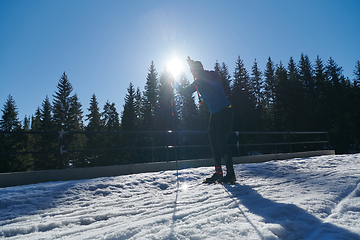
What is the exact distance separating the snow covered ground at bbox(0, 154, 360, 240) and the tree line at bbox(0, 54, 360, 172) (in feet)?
71.0

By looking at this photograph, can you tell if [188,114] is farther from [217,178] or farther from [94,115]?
[217,178]

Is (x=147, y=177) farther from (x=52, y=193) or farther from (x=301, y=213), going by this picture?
(x=301, y=213)

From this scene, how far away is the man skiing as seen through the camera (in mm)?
3496

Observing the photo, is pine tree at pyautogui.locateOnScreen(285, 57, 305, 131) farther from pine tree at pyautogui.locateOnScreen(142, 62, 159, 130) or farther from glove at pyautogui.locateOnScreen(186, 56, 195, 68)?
glove at pyautogui.locateOnScreen(186, 56, 195, 68)

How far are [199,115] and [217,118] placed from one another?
30898mm

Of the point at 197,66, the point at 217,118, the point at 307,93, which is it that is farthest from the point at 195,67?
the point at 307,93

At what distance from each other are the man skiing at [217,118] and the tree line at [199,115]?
69.0ft

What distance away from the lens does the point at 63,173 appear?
422cm

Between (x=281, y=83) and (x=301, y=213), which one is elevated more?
(x=281, y=83)

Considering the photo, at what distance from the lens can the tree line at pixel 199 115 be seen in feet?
93.0

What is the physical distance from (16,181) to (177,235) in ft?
12.4

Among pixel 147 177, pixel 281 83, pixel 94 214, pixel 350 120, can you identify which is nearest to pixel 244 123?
pixel 281 83

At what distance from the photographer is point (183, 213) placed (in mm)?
1932

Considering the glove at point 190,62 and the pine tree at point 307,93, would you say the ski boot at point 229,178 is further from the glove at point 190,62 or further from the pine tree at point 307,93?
the pine tree at point 307,93
